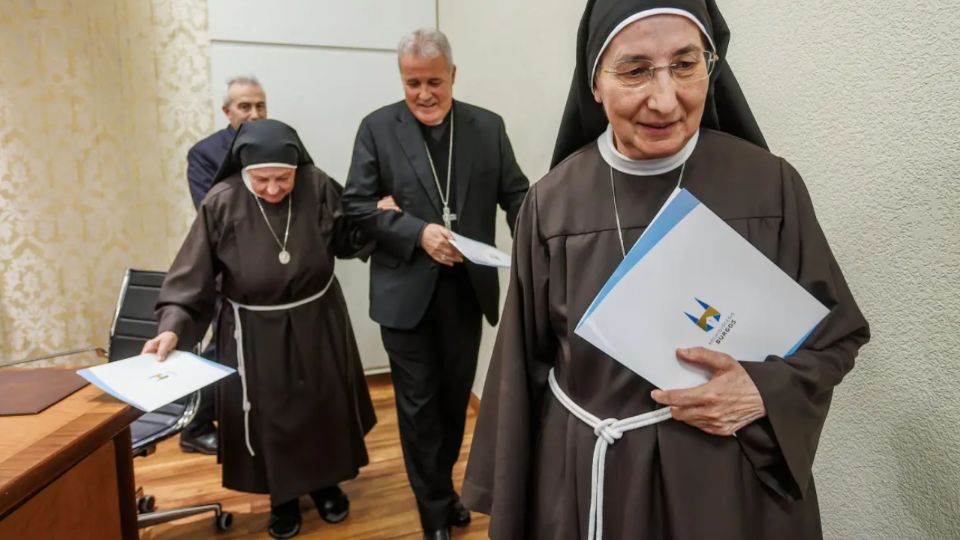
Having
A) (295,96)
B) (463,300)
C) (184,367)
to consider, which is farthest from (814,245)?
(295,96)

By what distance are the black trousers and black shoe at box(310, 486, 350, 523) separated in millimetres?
397

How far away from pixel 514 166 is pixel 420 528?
4.78 feet

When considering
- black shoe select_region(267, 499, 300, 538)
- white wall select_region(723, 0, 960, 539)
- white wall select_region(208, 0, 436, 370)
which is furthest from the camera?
white wall select_region(208, 0, 436, 370)

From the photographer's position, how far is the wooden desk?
1220mm

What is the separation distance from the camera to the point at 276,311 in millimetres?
2268

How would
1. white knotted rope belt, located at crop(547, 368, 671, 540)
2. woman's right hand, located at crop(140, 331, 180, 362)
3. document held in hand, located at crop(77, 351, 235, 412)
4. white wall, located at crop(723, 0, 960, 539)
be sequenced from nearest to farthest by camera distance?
white knotted rope belt, located at crop(547, 368, 671, 540) < white wall, located at crop(723, 0, 960, 539) < document held in hand, located at crop(77, 351, 235, 412) < woman's right hand, located at crop(140, 331, 180, 362)

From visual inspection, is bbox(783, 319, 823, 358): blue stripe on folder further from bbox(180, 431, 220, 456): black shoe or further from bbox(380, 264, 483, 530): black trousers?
bbox(180, 431, 220, 456): black shoe

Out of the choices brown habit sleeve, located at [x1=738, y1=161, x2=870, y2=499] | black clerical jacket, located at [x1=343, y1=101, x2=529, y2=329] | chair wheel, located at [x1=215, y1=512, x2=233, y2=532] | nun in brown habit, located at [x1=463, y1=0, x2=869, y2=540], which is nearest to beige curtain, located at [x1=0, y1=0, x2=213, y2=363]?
chair wheel, located at [x1=215, y1=512, x2=233, y2=532]

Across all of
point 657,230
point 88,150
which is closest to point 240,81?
point 88,150

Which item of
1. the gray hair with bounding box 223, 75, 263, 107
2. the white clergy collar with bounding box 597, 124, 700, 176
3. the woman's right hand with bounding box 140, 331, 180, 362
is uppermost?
the gray hair with bounding box 223, 75, 263, 107

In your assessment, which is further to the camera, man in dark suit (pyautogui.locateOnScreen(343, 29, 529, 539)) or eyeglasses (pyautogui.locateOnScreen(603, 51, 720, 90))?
man in dark suit (pyautogui.locateOnScreen(343, 29, 529, 539))

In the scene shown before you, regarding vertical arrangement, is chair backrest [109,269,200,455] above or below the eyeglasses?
below

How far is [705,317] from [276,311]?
171cm

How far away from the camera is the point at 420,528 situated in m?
2.44
